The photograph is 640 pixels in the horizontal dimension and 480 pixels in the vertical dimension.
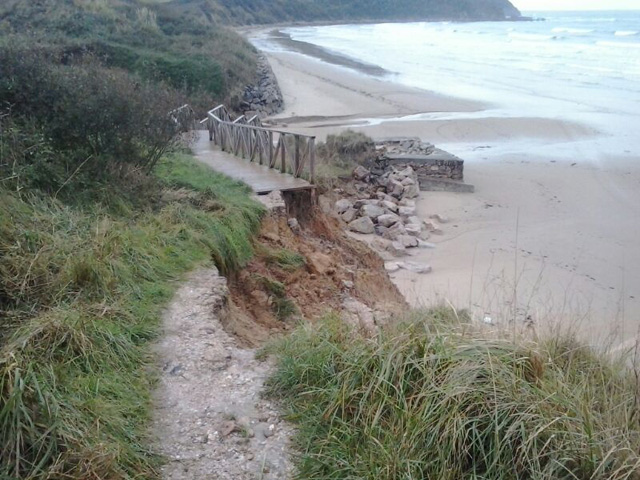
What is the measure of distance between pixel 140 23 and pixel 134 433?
30.9 meters

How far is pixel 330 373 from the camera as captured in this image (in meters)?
4.41

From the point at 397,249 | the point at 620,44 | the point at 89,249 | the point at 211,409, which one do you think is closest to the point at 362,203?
the point at 397,249

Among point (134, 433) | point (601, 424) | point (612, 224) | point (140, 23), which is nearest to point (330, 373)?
point (134, 433)

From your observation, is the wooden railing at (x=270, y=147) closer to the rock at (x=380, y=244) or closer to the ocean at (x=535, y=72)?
the rock at (x=380, y=244)

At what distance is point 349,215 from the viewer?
13.6 meters

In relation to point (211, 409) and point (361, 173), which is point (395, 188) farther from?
point (211, 409)

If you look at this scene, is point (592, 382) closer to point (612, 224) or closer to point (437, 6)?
point (612, 224)

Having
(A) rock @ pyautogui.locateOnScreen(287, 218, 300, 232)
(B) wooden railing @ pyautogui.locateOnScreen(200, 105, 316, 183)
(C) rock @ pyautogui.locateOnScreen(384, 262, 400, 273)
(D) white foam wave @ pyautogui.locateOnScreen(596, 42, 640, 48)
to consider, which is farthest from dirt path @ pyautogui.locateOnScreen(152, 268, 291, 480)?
(D) white foam wave @ pyautogui.locateOnScreen(596, 42, 640, 48)

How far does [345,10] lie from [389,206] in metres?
106

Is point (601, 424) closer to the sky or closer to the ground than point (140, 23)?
closer to the ground

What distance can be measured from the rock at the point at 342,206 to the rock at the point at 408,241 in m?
1.58

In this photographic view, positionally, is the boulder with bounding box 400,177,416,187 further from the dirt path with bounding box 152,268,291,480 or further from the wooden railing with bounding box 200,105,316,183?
the dirt path with bounding box 152,268,291,480

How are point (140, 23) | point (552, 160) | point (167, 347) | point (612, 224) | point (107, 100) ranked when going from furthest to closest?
point (140, 23)
point (552, 160)
point (612, 224)
point (107, 100)
point (167, 347)

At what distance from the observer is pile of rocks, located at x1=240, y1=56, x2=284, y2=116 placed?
26.2m
